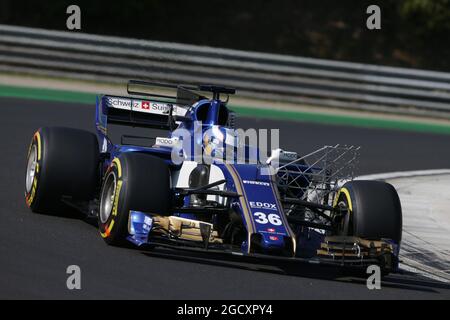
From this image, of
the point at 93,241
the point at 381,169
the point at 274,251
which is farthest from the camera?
the point at 381,169

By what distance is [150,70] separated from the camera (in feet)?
66.2

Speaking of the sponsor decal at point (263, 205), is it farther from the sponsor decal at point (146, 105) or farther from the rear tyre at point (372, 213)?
the sponsor decal at point (146, 105)

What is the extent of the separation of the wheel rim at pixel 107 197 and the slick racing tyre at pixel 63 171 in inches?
19.4

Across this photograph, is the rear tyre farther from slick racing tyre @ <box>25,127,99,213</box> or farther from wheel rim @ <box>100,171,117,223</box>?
slick racing tyre @ <box>25,127,99,213</box>

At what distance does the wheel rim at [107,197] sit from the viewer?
921 cm

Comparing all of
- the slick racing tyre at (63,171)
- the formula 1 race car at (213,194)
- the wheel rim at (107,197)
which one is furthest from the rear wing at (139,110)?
the wheel rim at (107,197)

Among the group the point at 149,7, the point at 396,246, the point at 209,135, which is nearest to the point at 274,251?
the point at 396,246

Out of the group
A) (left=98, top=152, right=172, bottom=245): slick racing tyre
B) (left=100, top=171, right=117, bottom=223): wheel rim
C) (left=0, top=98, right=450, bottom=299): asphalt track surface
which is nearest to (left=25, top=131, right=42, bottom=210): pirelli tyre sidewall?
(left=0, top=98, right=450, bottom=299): asphalt track surface

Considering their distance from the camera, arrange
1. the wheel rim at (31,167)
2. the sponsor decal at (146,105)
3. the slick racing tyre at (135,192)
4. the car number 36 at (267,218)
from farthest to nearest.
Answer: the sponsor decal at (146,105) → the wheel rim at (31,167) → the slick racing tyre at (135,192) → the car number 36 at (267,218)

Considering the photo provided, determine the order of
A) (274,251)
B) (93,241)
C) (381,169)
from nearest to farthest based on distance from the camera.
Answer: (274,251) < (93,241) < (381,169)
